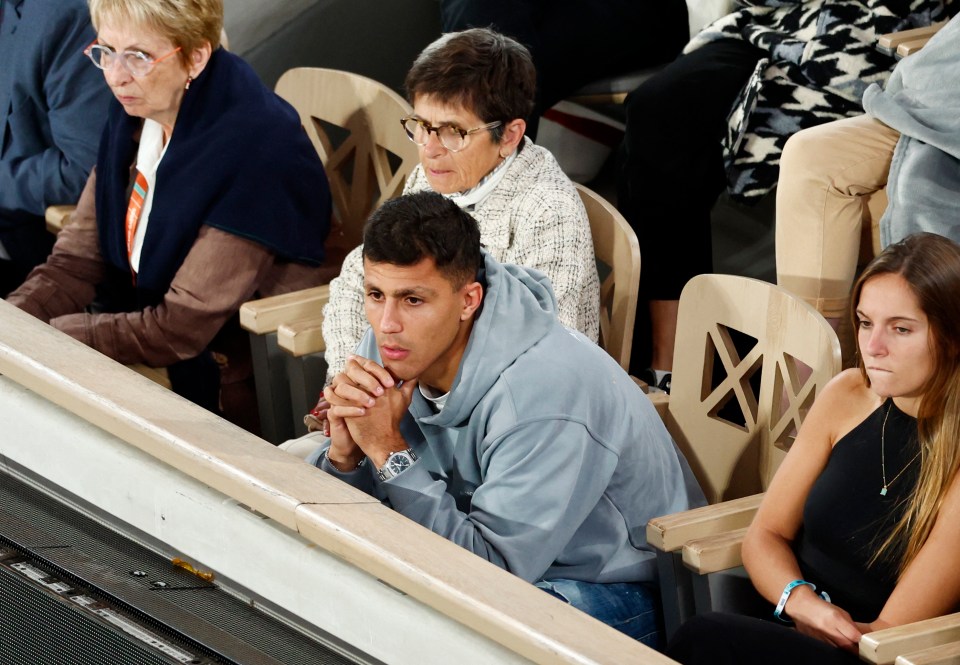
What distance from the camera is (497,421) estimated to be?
5.79 feet

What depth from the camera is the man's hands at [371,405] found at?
1.79 m

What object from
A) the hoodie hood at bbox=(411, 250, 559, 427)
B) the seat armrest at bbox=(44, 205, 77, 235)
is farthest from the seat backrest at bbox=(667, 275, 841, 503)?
the seat armrest at bbox=(44, 205, 77, 235)

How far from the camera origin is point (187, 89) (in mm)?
2508

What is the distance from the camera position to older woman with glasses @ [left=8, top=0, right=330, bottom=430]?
96.7 inches

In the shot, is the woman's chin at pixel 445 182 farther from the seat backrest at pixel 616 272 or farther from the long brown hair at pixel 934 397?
the long brown hair at pixel 934 397

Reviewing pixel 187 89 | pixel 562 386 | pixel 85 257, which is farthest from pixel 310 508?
pixel 85 257

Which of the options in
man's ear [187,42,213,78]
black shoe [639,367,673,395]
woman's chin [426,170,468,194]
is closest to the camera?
woman's chin [426,170,468,194]

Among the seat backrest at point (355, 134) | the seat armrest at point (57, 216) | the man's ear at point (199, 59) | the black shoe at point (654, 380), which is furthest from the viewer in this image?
the seat armrest at point (57, 216)

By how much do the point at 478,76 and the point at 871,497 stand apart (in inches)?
38.4

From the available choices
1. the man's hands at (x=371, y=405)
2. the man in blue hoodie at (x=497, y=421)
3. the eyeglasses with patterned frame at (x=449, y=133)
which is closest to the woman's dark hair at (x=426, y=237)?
the man in blue hoodie at (x=497, y=421)

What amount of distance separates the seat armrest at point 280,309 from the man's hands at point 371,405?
58 centimetres

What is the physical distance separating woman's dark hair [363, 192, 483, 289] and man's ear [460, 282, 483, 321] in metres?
0.01

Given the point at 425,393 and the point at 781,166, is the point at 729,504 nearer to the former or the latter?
the point at 425,393

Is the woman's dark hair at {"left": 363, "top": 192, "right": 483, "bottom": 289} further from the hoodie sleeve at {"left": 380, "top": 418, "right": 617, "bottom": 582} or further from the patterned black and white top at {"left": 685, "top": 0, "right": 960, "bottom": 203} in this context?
the patterned black and white top at {"left": 685, "top": 0, "right": 960, "bottom": 203}
